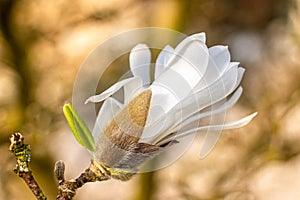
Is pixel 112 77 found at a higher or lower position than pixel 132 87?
higher

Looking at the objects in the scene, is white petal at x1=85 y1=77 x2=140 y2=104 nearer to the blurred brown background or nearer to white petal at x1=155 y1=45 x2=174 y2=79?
white petal at x1=155 y1=45 x2=174 y2=79

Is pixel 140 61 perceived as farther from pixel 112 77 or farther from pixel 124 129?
pixel 112 77

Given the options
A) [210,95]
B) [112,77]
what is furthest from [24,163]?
[112,77]

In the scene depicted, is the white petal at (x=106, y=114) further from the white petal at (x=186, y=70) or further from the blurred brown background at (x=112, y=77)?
the blurred brown background at (x=112, y=77)

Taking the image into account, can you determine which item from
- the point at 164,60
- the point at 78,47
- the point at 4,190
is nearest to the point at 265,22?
the point at 78,47

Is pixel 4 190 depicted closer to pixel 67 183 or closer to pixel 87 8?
pixel 87 8

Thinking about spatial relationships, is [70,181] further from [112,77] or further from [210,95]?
[112,77]

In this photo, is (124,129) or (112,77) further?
(112,77)
